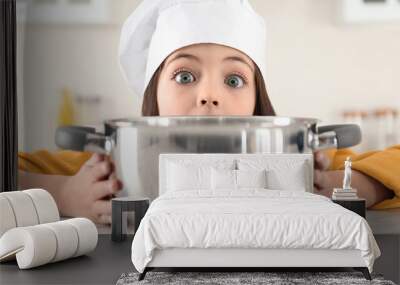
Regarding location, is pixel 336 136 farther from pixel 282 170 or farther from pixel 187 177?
pixel 187 177

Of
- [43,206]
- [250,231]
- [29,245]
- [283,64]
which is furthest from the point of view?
[283,64]

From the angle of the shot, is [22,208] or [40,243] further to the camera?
[22,208]

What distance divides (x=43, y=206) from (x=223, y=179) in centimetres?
120

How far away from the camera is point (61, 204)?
5.57 metres

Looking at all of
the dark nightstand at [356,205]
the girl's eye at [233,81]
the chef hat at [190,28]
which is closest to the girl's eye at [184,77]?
the chef hat at [190,28]

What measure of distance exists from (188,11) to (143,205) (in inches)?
57.7

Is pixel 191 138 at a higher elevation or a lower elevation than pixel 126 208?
higher

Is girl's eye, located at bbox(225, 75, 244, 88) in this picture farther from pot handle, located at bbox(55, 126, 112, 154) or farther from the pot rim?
pot handle, located at bbox(55, 126, 112, 154)

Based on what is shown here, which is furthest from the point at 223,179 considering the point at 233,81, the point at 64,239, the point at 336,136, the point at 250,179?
the point at 64,239

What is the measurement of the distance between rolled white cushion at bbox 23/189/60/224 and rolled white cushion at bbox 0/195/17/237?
9.1 inches

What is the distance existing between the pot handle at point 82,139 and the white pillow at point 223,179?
87cm

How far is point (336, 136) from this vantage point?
5.21 m

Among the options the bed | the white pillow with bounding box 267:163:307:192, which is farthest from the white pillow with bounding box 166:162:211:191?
the bed

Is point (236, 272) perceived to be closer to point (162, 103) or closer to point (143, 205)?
point (143, 205)
